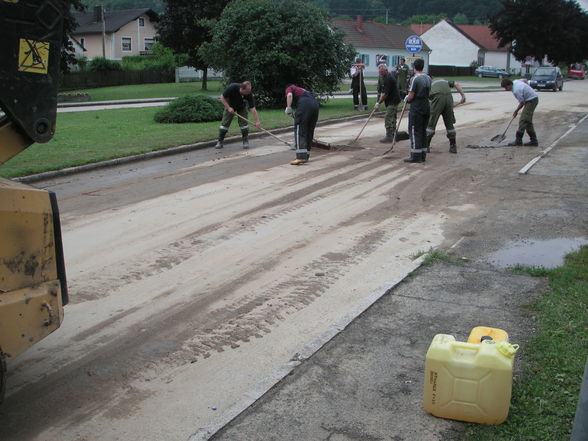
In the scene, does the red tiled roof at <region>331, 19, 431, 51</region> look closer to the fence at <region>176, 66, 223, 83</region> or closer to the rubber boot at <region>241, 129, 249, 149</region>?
the fence at <region>176, 66, 223, 83</region>

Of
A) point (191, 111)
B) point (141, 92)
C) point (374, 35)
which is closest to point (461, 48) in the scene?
point (374, 35)

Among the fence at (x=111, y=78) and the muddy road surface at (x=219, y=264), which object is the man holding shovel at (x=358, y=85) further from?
the fence at (x=111, y=78)

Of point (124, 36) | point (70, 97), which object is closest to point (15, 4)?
point (70, 97)

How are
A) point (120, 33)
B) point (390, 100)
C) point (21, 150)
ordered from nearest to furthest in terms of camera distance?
point (21, 150), point (390, 100), point (120, 33)

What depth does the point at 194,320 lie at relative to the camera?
18.7ft

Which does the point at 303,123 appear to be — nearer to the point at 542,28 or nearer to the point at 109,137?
the point at 109,137

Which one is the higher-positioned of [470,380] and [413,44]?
[413,44]

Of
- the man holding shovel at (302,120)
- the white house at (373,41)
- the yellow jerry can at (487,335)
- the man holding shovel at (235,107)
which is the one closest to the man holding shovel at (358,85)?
the man holding shovel at (235,107)

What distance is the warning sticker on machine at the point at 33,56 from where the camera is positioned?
3656 mm

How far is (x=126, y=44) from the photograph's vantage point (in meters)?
74.1

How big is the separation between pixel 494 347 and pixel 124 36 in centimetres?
7551

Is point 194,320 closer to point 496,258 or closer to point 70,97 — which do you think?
point 496,258

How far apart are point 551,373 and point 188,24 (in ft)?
141

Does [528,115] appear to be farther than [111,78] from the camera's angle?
No
